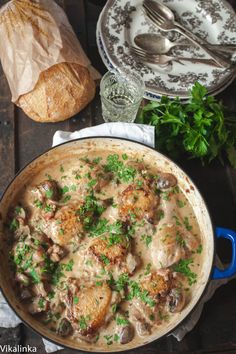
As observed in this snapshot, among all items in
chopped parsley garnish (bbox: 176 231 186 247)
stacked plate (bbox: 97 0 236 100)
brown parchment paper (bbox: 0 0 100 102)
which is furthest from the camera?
stacked plate (bbox: 97 0 236 100)

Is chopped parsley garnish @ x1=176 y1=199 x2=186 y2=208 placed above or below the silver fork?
below

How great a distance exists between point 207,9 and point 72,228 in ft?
5.33

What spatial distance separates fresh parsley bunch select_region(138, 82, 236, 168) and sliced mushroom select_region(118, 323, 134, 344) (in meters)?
0.91

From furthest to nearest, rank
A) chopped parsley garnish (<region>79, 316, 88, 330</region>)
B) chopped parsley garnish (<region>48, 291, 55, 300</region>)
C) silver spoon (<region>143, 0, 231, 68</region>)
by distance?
silver spoon (<region>143, 0, 231, 68</region>) < chopped parsley garnish (<region>48, 291, 55, 300</region>) < chopped parsley garnish (<region>79, 316, 88, 330</region>)

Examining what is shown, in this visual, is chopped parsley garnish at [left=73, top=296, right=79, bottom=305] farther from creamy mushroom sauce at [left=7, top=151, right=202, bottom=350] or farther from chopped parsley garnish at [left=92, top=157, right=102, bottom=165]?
chopped parsley garnish at [left=92, top=157, right=102, bottom=165]

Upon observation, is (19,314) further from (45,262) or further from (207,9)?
(207,9)

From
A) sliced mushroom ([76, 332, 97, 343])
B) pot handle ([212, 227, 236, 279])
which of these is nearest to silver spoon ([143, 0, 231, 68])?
pot handle ([212, 227, 236, 279])

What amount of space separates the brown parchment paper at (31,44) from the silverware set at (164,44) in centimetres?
35

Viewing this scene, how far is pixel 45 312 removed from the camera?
194 cm

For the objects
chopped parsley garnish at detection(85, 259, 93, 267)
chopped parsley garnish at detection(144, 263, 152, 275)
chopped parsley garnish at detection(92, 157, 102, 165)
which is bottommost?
chopped parsley garnish at detection(144, 263, 152, 275)

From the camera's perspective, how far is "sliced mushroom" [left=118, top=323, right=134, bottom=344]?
186 cm

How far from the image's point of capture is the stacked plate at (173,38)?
256 centimetres

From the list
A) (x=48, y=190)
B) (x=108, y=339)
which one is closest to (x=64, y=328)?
(x=108, y=339)

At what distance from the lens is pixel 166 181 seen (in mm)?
2160
